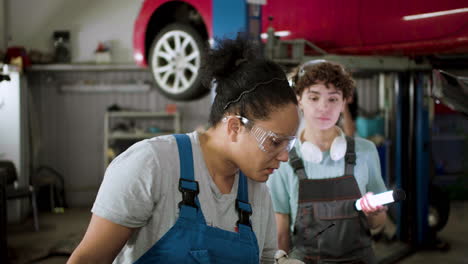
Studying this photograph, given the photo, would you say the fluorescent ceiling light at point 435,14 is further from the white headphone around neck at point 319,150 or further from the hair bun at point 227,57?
the hair bun at point 227,57

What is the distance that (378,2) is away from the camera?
248 cm

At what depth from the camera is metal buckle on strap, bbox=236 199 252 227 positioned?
1139 mm

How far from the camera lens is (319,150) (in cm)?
158

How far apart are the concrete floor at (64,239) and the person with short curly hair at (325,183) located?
2.53m

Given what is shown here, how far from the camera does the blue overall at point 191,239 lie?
102 centimetres

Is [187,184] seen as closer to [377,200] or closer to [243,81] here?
[243,81]

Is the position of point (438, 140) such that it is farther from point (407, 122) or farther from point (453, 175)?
point (407, 122)

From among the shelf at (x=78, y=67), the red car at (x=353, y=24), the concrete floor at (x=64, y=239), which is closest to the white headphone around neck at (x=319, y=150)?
the red car at (x=353, y=24)

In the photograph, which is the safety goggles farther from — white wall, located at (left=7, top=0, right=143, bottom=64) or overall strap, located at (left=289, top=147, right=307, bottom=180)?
white wall, located at (left=7, top=0, right=143, bottom=64)

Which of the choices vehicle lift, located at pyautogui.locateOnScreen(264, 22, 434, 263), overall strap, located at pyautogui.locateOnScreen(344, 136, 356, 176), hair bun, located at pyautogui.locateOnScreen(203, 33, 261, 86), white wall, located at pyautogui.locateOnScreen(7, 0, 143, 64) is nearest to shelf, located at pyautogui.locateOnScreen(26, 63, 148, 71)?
white wall, located at pyautogui.locateOnScreen(7, 0, 143, 64)

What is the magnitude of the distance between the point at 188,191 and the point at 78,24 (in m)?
5.50

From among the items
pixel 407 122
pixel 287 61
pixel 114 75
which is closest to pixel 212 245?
pixel 287 61

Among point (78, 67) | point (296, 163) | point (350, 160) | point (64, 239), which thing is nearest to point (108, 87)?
point (78, 67)

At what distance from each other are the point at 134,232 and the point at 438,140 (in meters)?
6.41
